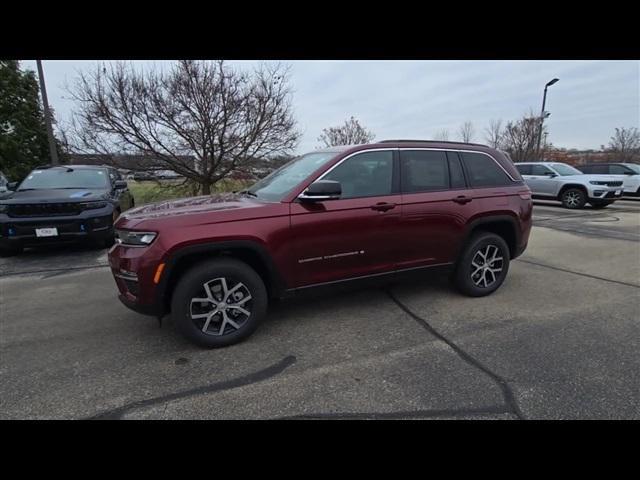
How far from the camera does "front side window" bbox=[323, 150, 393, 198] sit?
339cm

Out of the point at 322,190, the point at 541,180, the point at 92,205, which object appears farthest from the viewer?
the point at 541,180

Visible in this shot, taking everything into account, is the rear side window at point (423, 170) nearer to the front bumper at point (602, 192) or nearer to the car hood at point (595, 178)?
the front bumper at point (602, 192)

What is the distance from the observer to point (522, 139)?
88.3 ft

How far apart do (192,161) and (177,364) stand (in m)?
10.3

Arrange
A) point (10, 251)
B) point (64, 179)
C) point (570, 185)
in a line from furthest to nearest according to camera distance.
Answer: point (570, 185) → point (64, 179) → point (10, 251)

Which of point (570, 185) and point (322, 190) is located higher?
point (322, 190)

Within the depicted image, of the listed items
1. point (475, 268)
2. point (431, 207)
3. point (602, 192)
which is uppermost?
point (431, 207)

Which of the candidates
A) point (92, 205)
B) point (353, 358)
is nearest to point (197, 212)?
point (353, 358)

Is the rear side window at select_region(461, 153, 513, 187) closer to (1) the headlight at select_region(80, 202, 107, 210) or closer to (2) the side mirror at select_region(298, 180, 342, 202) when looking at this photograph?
(2) the side mirror at select_region(298, 180, 342, 202)

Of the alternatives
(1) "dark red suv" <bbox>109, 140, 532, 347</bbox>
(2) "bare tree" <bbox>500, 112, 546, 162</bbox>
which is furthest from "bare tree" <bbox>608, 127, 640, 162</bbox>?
(1) "dark red suv" <bbox>109, 140, 532, 347</bbox>

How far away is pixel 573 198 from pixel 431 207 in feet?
39.2

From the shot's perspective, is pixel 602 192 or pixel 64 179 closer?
pixel 64 179

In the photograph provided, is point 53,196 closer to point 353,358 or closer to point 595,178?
point 353,358

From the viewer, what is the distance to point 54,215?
228 inches
